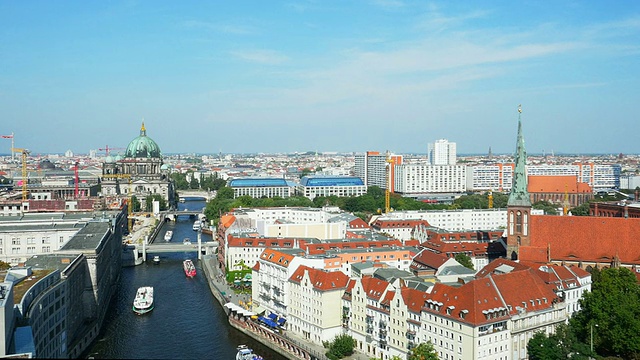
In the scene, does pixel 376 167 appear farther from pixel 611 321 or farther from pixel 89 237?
pixel 611 321

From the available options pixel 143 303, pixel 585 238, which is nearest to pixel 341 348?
pixel 143 303

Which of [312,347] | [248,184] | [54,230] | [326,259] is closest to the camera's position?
[312,347]

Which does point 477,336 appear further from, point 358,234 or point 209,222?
point 209,222

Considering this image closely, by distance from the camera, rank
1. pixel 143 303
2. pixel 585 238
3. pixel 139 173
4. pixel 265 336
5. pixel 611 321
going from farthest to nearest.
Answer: pixel 139 173 → pixel 143 303 → pixel 585 238 → pixel 265 336 → pixel 611 321

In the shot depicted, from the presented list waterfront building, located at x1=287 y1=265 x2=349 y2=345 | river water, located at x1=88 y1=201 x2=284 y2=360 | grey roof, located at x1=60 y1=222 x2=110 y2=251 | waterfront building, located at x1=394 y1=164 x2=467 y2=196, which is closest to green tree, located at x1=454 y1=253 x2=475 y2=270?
waterfront building, located at x1=287 y1=265 x2=349 y2=345

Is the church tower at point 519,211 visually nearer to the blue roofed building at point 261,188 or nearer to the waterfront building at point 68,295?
the waterfront building at point 68,295

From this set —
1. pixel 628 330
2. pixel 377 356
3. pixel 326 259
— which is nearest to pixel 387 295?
pixel 377 356
